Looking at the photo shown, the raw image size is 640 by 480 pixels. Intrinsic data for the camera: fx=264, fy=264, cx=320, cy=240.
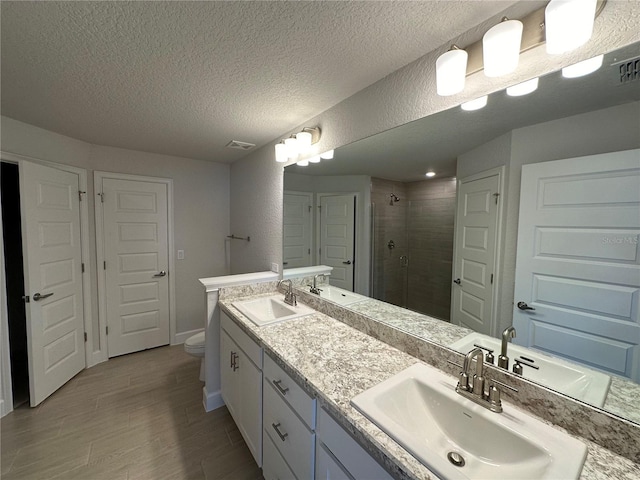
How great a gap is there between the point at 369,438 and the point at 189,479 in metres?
1.44

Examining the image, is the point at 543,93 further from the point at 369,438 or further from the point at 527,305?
the point at 369,438

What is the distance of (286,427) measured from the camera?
1188 mm

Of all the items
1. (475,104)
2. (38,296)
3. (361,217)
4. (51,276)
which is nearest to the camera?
(475,104)

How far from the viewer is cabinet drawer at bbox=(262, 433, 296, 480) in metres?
1.21

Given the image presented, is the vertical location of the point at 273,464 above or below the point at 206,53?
below

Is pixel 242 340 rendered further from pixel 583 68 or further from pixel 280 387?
pixel 583 68

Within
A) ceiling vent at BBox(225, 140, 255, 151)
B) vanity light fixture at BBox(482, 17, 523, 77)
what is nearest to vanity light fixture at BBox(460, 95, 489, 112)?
vanity light fixture at BBox(482, 17, 523, 77)

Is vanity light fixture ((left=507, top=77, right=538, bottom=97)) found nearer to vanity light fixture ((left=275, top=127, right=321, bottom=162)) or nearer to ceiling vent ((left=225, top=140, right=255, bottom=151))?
vanity light fixture ((left=275, top=127, right=321, bottom=162))

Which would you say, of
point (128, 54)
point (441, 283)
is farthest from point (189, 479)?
point (128, 54)

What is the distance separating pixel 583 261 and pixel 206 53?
1713 millimetres

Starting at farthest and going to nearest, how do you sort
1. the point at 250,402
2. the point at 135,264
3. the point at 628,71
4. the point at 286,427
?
the point at 135,264
the point at 250,402
the point at 286,427
the point at 628,71

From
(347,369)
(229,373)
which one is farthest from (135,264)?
(347,369)

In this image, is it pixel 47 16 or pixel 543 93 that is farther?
pixel 47 16

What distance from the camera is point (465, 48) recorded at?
1.07 meters
